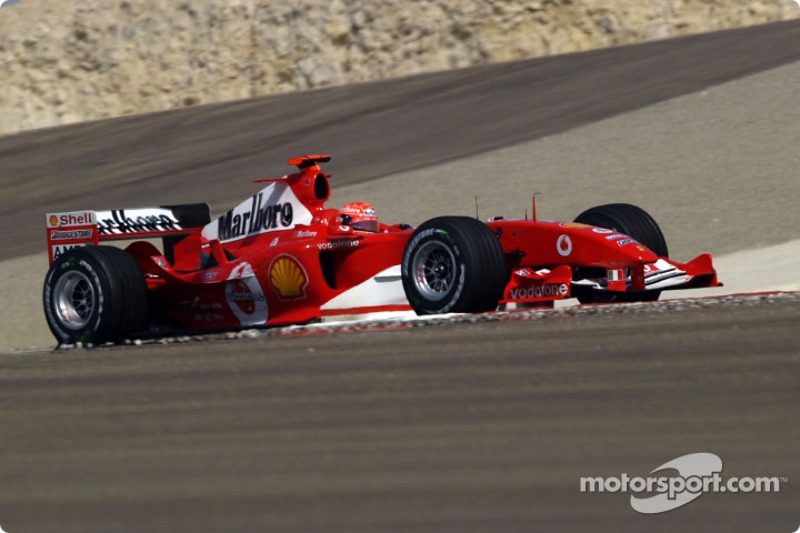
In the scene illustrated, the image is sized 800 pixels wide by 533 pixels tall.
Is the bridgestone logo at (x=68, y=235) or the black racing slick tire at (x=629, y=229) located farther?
the bridgestone logo at (x=68, y=235)

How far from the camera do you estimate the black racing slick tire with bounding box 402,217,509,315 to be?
900 cm

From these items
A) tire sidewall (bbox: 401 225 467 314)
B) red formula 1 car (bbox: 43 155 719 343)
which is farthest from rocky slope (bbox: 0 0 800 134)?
tire sidewall (bbox: 401 225 467 314)

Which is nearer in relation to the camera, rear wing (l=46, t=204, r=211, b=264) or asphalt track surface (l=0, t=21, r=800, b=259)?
rear wing (l=46, t=204, r=211, b=264)

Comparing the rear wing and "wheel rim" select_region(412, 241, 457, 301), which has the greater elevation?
the rear wing

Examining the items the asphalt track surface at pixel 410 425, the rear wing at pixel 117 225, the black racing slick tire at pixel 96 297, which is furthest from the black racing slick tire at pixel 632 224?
the rear wing at pixel 117 225

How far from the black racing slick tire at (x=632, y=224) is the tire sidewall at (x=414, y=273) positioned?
1487mm

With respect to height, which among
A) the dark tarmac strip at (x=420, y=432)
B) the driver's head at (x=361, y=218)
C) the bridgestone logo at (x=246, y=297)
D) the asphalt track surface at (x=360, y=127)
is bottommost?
the dark tarmac strip at (x=420, y=432)

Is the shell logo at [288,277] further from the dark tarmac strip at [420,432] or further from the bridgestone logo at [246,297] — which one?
the dark tarmac strip at [420,432]

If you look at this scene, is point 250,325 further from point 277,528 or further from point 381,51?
point 381,51

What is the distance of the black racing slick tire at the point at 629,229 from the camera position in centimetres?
1001

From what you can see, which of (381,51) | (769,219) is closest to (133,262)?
(769,219)

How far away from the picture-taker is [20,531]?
445 centimetres

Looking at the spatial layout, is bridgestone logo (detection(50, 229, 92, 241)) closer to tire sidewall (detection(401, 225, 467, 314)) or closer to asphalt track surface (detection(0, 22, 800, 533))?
asphalt track surface (detection(0, 22, 800, 533))

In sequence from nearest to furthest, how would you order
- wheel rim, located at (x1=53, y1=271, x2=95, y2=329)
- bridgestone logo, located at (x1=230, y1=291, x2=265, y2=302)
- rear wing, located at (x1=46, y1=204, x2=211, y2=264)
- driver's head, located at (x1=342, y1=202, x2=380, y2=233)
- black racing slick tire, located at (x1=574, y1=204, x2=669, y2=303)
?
black racing slick tire, located at (x1=574, y1=204, x2=669, y2=303) → driver's head, located at (x1=342, y1=202, x2=380, y2=233) → bridgestone logo, located at (x1=230, y1=291, x2=265, y2=302) → wheel rim, located at (x1=53, y1=271, x2=95, y2=329) → rear wing, located at (x1=46, y1=204, x2=211, y2=264)
